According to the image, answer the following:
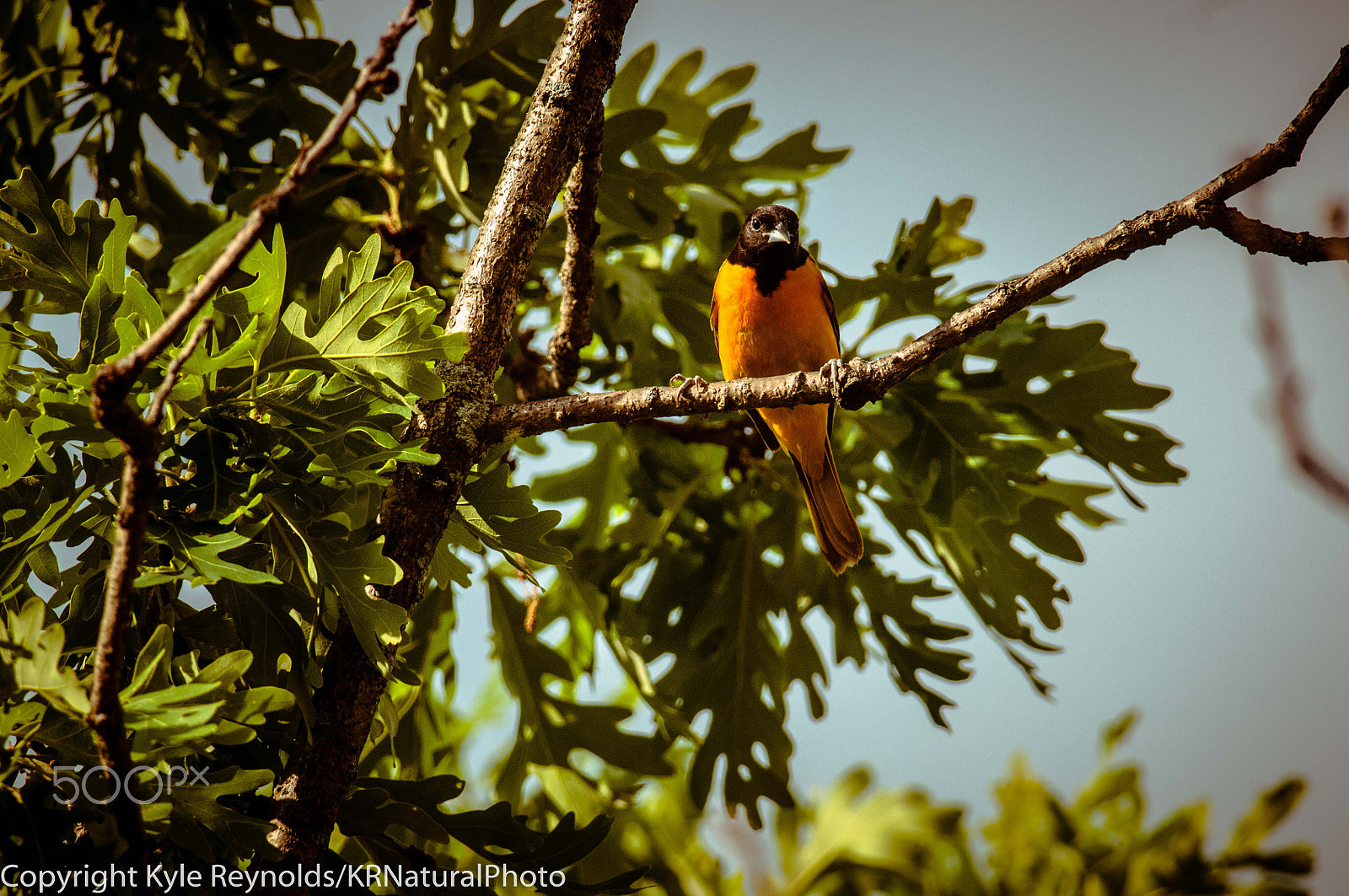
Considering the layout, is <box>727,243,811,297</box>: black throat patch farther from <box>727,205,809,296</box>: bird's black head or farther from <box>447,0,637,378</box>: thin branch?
<box>447,0,637,378</box>: thin branch

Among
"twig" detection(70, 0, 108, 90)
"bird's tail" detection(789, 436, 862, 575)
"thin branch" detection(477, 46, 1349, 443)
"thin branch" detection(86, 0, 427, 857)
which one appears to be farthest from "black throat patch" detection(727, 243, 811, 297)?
"twig" detection(70, 0, 108, 90)

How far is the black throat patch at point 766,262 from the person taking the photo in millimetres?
2770

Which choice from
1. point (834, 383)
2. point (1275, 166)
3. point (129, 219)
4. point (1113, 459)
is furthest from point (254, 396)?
point (1113, 459)

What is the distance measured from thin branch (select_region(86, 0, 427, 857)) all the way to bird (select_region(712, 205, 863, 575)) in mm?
1797

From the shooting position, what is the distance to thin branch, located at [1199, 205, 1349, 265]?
1.20 m

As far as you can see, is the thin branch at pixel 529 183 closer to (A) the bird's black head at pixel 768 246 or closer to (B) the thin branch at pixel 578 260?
(B) the thin branch at pixel 578 260

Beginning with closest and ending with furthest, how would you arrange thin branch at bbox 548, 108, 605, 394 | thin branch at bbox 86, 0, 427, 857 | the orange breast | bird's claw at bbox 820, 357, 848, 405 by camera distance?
thin branch at bbox 86, 0, 427, 857 → bird's claw at bbox 820, 357, 848, 405 → thin branch at bbox 548, 108, 605, 394 → the orange breast

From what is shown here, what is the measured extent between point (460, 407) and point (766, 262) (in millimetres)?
1368

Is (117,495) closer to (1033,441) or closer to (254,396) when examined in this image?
(254,396)

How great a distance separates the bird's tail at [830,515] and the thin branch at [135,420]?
6.21 feet

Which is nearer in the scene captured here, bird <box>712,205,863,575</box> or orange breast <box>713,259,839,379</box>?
bird <box>712,205,863,575</box>

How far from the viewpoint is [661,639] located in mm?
2938

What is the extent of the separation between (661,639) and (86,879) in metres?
1.84

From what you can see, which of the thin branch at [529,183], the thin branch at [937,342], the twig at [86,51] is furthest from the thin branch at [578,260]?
the twig at [86,51]
